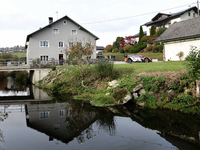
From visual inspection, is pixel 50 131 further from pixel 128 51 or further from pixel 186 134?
pixel 128 51

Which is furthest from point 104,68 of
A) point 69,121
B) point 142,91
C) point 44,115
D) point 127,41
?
point 127,41

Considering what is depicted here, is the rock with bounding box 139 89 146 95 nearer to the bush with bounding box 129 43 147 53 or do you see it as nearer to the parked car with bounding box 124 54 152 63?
the parked car with bounding box 124 54 152 63

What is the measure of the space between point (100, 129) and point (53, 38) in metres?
29.4

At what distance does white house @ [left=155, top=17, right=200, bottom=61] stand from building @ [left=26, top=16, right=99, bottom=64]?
15.0 m

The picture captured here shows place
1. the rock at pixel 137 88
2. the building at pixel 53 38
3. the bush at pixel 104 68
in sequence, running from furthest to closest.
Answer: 1. the building at pixel 53 38
2. the bush at pixel 104 68
3. the rock at pixel 137 88

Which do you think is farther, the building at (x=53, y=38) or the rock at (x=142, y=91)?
the building at (x=53, y=38)

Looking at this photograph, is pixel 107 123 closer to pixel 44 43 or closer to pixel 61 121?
pixel 61 121

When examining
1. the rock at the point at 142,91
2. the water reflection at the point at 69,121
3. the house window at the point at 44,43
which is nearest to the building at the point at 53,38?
the house window at the point at 44,43

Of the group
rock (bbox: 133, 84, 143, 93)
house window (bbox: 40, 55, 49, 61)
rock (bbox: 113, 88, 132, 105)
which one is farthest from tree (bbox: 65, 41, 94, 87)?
house window (bbox: 40, 55, 49, 61)

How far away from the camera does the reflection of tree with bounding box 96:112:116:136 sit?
7.29 meters

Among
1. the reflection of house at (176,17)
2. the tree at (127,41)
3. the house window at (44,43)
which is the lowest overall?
the house window at (44,43)

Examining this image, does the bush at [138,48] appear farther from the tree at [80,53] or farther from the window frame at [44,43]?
the tree at [80,53]

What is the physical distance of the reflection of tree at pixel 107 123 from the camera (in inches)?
287

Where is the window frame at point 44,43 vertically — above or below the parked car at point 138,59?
above
